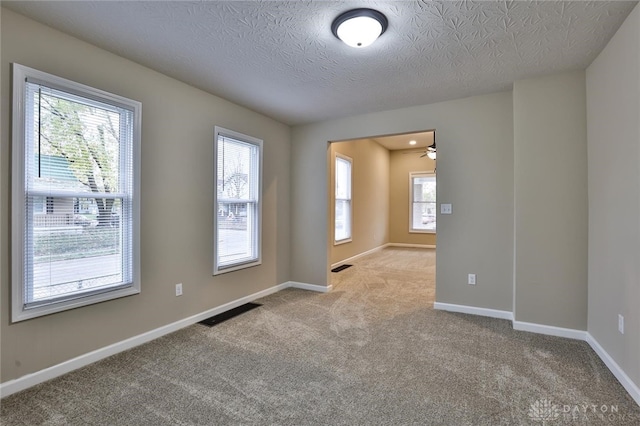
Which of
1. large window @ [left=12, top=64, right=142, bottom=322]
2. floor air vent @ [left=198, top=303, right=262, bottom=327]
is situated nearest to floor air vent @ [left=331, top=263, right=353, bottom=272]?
floor air vent @ [left=198, top=303, right=262, bottom=327]

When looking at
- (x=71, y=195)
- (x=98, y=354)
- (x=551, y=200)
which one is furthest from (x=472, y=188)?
(x=98, y=354)

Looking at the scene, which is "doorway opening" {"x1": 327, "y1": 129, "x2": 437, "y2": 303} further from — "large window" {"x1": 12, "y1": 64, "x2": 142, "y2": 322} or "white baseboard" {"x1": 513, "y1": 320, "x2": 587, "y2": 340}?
"large window" {"x1": 12, "y1": 64, "x2": 142, "y2": 322}

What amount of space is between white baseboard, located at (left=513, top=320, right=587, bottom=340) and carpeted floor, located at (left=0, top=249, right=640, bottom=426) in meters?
0.11

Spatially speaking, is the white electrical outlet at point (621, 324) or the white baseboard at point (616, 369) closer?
the white baseboard at point (616, 369)

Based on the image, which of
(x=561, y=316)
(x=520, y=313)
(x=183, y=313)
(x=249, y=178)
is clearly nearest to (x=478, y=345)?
(x=520, y=313)

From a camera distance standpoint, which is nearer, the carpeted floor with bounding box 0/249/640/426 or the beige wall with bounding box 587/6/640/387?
the carpeted floor with bounding box 0/249/640/426

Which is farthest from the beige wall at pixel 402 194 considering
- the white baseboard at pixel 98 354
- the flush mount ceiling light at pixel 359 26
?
the flush mount ceiling light at pixel 359 26

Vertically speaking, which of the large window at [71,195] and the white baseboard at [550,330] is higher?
the large window at [71,195]

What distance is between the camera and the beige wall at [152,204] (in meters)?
2.08

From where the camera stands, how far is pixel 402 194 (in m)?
9.27

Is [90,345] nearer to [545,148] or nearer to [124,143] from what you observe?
[124,143]

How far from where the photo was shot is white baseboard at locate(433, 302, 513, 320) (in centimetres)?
344

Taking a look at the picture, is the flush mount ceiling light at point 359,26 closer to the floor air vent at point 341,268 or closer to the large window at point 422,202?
the floor air vent at point 341,268

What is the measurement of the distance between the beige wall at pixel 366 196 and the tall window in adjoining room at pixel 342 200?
5.3 inches
